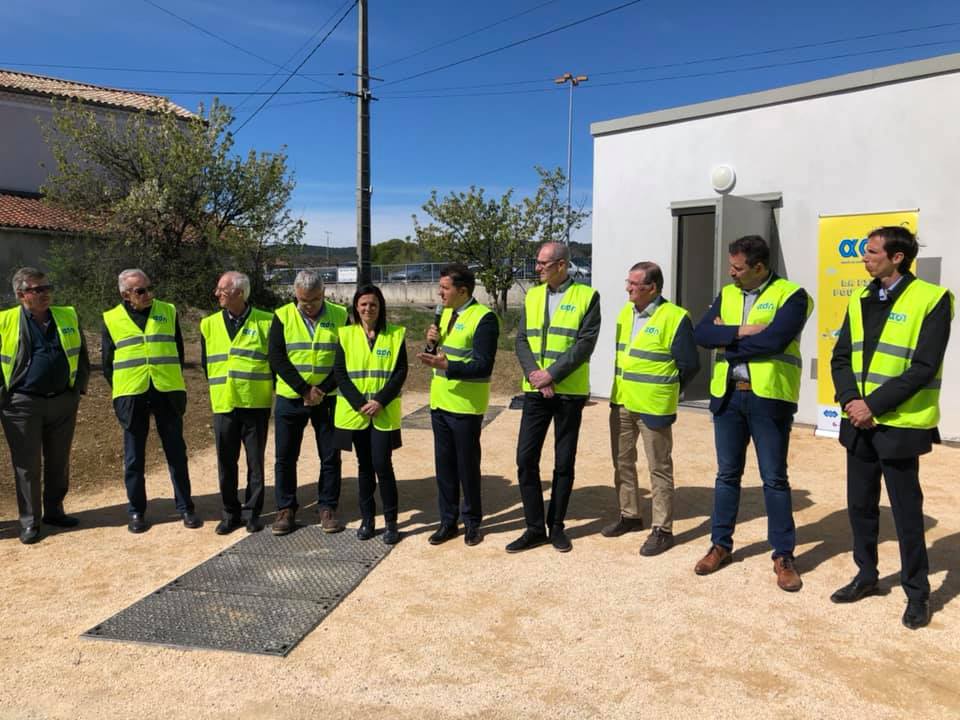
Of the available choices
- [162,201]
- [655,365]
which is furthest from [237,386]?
[162,201]

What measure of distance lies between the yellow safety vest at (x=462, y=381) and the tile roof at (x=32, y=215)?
64.0ft

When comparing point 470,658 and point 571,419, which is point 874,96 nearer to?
point 571,419

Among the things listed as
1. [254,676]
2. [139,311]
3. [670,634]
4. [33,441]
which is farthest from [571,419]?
[33,441]

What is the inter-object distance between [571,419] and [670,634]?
1.49 metres

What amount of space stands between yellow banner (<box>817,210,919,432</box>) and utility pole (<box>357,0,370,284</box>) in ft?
29.9

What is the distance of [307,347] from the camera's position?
4.86 metres

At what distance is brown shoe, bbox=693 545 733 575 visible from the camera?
4.11m

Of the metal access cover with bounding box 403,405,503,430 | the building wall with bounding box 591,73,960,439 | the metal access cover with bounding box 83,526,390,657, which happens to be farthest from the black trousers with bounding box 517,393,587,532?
the building wall with bounding box 591,73,960,439

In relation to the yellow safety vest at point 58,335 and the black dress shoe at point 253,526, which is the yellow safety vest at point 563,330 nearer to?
the black dress shoe at point 253,526

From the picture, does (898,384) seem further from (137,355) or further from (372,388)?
(137,355)

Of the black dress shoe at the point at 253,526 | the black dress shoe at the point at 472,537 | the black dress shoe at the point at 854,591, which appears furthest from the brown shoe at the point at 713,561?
the black dress shoe at the point at 253,526

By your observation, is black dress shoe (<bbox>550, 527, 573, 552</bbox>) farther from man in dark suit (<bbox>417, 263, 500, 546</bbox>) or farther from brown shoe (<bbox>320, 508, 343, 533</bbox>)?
brown shoe (<bbox>320, 508, 343, 533</bbox>)

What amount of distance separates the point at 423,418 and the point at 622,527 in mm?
4802

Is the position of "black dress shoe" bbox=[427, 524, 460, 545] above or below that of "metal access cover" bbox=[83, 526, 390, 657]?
above
